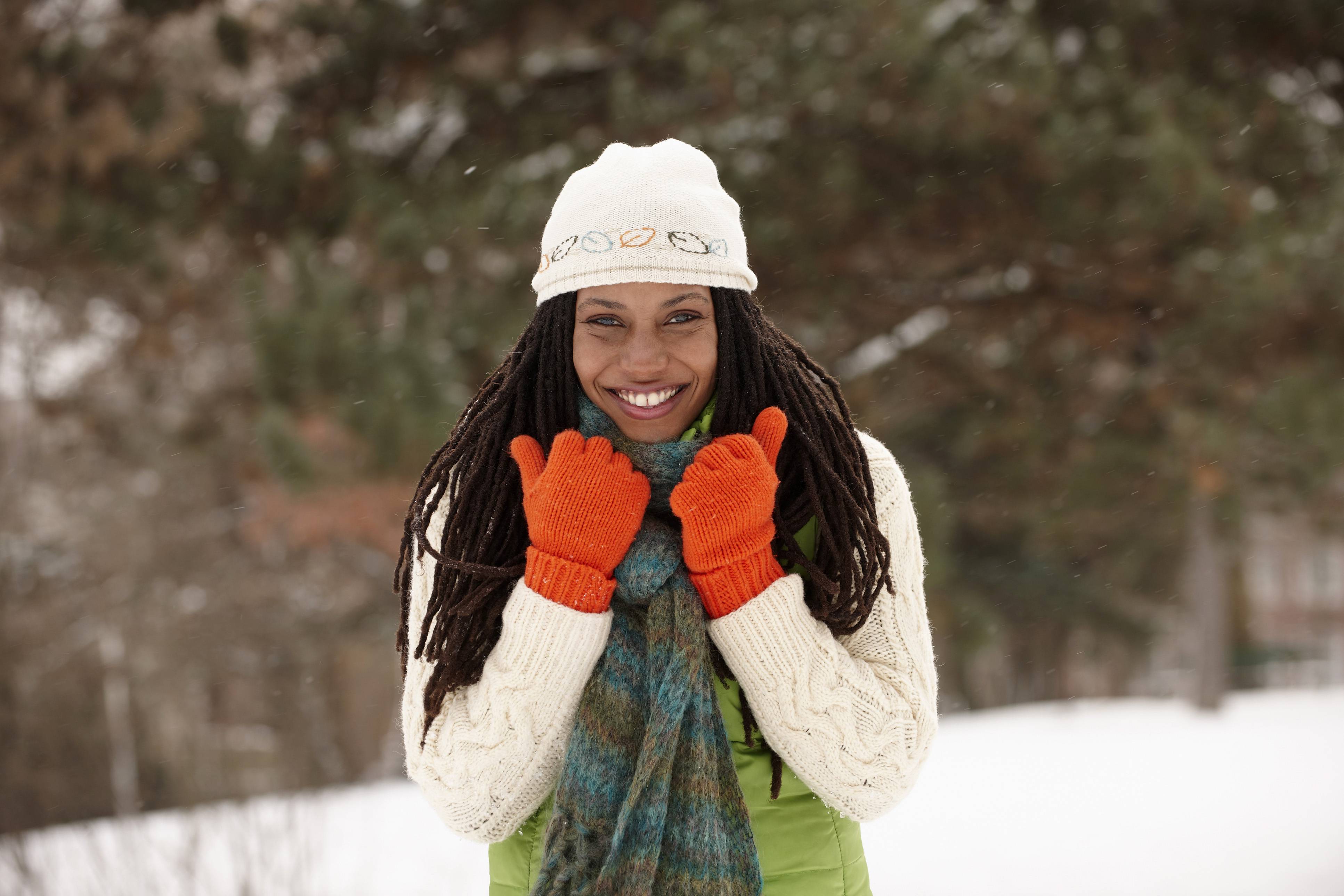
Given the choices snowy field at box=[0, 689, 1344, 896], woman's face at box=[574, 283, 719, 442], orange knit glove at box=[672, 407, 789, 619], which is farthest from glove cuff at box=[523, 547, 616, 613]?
snowy field at box=[0, 689, 1344, 896]

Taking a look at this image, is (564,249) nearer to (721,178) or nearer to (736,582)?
(736,582)

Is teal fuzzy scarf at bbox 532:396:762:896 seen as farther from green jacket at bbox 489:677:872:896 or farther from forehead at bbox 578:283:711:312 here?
forehead at bbox 578:283:711:312

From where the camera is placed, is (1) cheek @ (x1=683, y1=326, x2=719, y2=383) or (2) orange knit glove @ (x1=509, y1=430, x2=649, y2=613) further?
(1) cheek @ (x1=683, y1=326, x2=719, y2=383)

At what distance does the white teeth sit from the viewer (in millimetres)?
1660

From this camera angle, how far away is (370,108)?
23.6 feet

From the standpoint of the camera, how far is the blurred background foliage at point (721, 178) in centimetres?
622

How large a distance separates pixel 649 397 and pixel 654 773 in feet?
1.73

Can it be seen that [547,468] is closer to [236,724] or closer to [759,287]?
[759,287]

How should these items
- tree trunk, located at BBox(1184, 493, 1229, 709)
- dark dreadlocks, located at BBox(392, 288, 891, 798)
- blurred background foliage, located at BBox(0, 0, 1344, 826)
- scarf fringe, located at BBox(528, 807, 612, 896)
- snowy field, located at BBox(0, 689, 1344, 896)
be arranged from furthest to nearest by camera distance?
1. tree trunk, located at BBox(1184, 493, 1229, 709)
2. blurred background foliage, located at BBox(0, 0, 1344, 826)
3. snowy field, located at BBox(0, 689, 1344, 896)
4. dark dreadlocks, located at BBox(392, 288, 891, 798)
5. scarf fringe, located at BBox(528, 807, 612, 896)

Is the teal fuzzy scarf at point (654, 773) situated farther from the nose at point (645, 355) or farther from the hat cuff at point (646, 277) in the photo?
the hat cuff at point (646, 277)

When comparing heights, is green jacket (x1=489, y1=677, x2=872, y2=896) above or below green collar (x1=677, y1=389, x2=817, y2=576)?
below

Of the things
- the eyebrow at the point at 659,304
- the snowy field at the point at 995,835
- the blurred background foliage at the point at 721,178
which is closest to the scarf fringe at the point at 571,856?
the eyebrow at the point at 659,304

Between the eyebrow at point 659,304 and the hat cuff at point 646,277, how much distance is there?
2 centimetres

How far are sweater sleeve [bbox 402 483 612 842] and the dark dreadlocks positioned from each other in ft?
0.18
